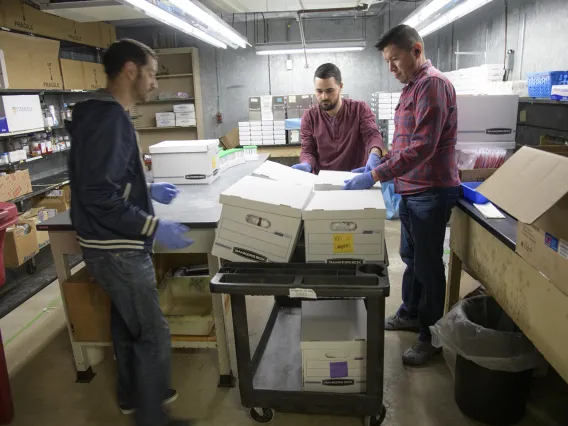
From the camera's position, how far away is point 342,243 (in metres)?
1.70

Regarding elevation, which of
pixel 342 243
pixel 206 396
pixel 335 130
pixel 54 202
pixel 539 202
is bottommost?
pixel 206 396

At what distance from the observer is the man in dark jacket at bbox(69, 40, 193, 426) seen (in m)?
1.49

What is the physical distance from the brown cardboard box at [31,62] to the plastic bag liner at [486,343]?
3.69 metres

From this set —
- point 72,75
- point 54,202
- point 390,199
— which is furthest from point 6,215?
point 390,199

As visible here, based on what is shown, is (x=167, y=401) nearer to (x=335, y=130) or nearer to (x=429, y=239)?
(x=429, y=239)

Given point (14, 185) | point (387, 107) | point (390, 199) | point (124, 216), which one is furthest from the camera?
point (387, 107)

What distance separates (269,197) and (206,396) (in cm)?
107

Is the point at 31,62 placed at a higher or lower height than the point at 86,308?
higher

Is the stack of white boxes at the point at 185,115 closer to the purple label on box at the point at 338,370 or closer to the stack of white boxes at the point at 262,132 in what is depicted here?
the stack of white boxes at the point at 262,132

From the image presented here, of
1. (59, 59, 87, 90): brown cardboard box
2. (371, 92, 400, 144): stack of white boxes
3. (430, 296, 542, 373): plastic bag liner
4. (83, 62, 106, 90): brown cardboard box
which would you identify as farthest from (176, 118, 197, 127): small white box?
(430, 296, 542, 373): plastic bag liner

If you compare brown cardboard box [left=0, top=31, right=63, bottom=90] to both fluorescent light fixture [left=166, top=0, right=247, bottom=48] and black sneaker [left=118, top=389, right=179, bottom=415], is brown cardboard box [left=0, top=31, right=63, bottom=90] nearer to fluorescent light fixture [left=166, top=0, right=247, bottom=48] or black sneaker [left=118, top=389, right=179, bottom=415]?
fluorescent light fixture [left=166, top=0, right=247, bottom=48]

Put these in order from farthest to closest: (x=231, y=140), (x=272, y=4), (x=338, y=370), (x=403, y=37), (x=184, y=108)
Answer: (x=184, y=108) < (x=231, y=140) < (x=272, y=4) < (x=403, y=37) < (x=338, y=370)

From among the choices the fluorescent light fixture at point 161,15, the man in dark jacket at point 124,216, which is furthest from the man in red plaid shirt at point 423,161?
the fluorescent light fixture at point 161,15

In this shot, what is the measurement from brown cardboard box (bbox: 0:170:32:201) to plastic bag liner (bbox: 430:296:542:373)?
3.26 metres
